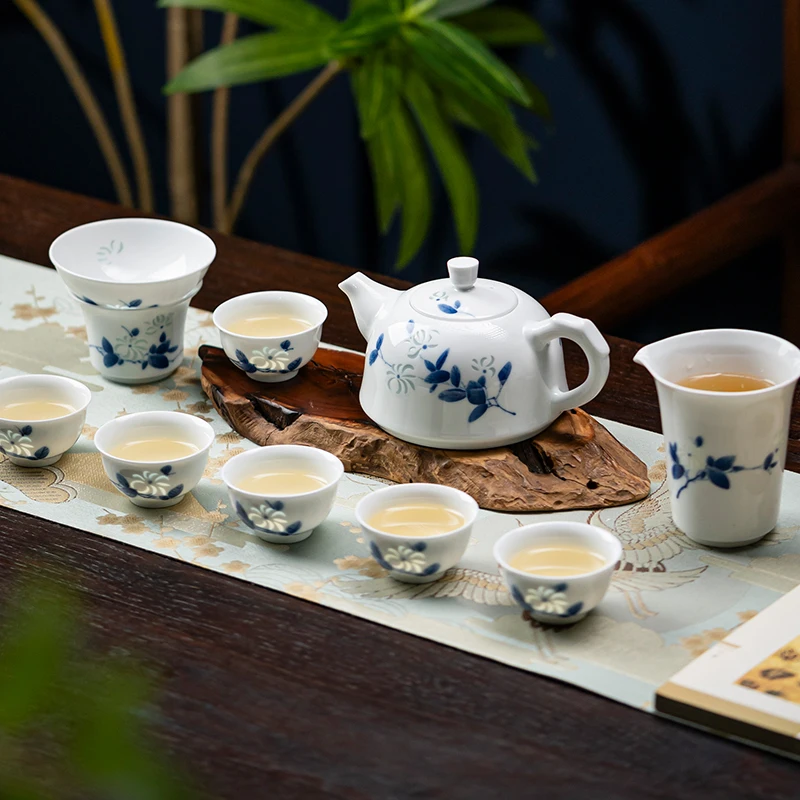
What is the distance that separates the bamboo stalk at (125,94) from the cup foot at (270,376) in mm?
1630

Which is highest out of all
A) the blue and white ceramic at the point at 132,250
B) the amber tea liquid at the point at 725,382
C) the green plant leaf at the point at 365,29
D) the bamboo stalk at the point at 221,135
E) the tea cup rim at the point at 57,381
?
the green plant leaf at the point at 365,29

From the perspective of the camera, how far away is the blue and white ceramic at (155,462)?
114 centimetres

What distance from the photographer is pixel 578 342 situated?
46.2 inches

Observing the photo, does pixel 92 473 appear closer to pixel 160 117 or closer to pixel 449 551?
pixel 449 551

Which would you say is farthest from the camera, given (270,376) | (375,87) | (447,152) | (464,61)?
(447,152)

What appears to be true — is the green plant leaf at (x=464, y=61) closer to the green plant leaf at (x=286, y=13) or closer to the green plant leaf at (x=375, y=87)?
the green plant leaf at (x=375, y=87)

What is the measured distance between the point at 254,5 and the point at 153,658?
1.61 meters

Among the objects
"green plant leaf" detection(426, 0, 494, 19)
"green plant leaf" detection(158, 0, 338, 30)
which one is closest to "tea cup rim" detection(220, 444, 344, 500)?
"green plant leaf" detection(426, 0, 494, 19)

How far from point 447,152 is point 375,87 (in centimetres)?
21

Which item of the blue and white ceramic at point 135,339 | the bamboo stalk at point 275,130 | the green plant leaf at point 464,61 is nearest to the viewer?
the blue and white ceramic at point 135,339

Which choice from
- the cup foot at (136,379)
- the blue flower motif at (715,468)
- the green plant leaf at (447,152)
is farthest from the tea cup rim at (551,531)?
the green plant leaf at (447,152)

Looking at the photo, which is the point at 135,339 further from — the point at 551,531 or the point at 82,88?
the point at 82,88

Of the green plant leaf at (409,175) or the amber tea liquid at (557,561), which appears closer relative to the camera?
the amber tea liquid at (557,561)

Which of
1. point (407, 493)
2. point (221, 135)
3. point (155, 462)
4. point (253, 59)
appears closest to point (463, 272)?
point (407, 493)
